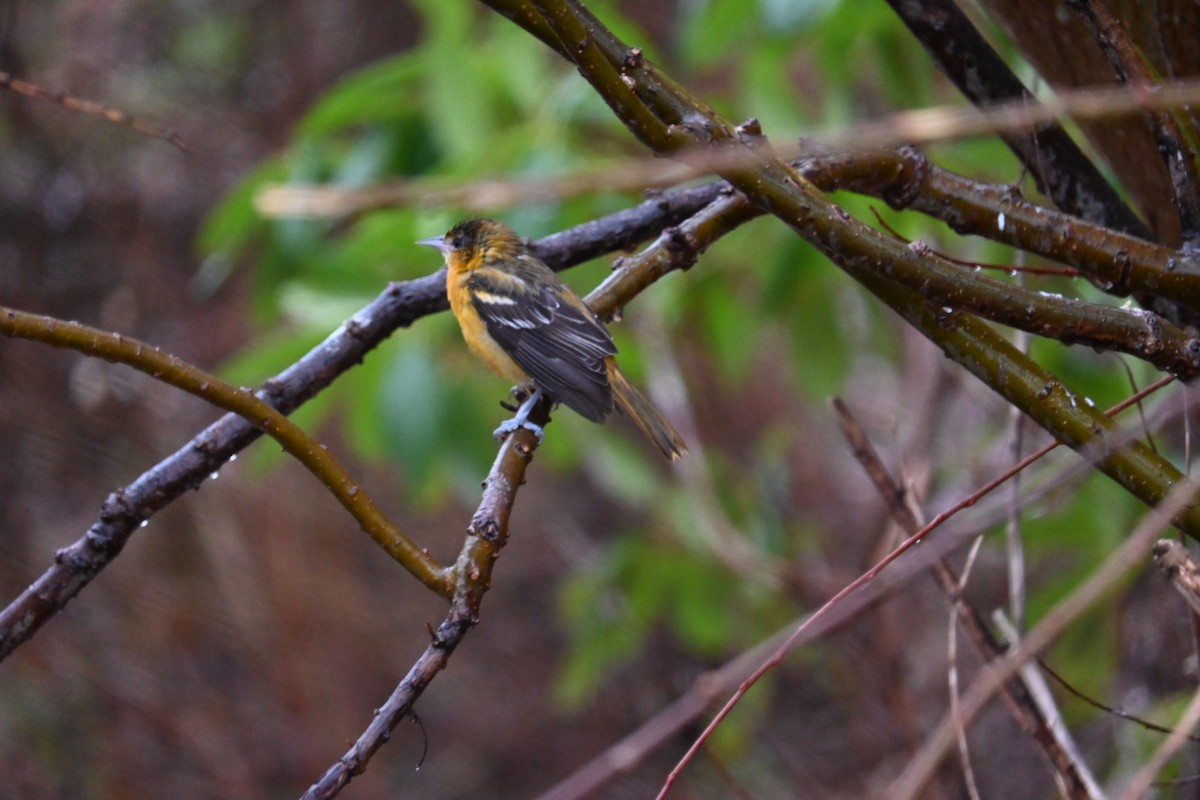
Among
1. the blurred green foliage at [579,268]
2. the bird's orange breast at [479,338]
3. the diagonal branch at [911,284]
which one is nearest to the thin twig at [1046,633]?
the diagonal branch at [911,284]

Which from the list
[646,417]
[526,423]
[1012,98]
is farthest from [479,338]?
[1012,98]

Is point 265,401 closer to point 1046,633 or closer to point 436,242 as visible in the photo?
point 1046,633

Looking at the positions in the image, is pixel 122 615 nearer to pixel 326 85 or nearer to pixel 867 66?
pixel 326 85

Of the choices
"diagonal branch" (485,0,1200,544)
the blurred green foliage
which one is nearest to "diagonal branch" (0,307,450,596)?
"diagonal branch" (485,0,1200,544)

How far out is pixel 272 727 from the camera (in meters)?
8.06

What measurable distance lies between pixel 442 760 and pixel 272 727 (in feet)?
5.29

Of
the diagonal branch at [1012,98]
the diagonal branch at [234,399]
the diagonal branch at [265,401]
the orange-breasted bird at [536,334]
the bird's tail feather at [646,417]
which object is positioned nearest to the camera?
the diagonal branch at [234,399]

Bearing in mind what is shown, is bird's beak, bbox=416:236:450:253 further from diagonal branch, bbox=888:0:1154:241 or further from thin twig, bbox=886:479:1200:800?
thin twig, bbox=886:479:1200:800

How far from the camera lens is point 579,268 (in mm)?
4602

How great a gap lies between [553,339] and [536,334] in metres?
0.09

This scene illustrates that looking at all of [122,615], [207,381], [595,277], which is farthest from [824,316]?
[122,615]

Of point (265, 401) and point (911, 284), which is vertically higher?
point (265, 401)

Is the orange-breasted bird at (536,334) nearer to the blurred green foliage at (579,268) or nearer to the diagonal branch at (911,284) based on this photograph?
the blurred green foliage at (579,268)

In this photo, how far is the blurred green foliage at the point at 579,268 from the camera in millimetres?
4336
